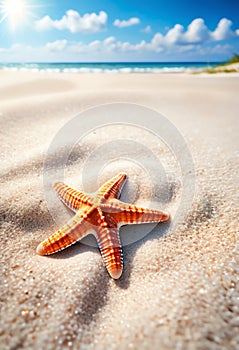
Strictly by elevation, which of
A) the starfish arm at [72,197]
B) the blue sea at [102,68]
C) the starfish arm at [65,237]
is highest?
the blue sea at [102,68]

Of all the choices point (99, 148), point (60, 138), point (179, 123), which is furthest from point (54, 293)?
point (179, 123)

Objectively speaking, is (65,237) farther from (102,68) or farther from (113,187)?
(102,68)

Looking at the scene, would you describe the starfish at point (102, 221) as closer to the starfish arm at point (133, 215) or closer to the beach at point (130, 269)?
the starfish arm at point (133, 215)

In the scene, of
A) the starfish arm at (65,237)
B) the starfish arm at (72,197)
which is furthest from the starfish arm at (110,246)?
the starfish arm at (72,197)

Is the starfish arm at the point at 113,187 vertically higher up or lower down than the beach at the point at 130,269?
higher up

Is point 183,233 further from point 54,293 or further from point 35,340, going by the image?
point 35,340

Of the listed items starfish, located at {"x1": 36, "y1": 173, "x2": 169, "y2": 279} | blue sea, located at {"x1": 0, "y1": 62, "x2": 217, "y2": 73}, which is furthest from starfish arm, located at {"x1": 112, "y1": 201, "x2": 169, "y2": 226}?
blue sea, located at {"x1": 0, "y1": 62, "x2": 217, "y2": 73}

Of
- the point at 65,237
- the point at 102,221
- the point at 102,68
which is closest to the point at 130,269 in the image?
the point at 102,221

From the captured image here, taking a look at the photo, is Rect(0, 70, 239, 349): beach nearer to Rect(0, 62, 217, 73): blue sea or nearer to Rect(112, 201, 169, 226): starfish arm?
Rect(112, 201, 169, 226): starfish arm
